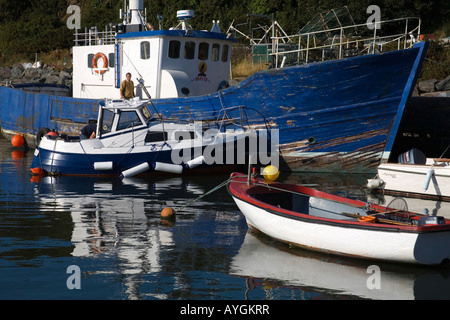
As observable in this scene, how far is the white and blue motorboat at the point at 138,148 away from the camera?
17.1m

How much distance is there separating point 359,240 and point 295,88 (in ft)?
27.6

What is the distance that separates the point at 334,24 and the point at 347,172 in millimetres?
5610

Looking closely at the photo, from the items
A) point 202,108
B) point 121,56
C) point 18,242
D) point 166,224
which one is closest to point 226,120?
point 202,108

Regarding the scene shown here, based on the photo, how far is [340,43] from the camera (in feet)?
55.7

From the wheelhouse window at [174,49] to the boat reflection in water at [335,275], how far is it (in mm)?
10705

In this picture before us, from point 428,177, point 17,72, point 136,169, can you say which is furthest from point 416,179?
point 17,72

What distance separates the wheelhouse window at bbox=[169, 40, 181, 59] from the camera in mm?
19891

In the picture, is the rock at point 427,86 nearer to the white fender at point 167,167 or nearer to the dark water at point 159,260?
the white fender at point 167,167

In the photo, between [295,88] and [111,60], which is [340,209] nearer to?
[295,88]

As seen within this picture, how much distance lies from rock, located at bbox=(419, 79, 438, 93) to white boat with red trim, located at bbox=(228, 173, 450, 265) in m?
14.1

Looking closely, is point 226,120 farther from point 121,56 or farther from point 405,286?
point 405,286

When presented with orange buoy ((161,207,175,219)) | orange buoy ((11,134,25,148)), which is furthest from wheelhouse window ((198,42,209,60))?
orange buoy ((161,207,175,219))

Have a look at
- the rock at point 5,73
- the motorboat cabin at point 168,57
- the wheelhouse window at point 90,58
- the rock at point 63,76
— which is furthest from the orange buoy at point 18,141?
the rock at point 5,73

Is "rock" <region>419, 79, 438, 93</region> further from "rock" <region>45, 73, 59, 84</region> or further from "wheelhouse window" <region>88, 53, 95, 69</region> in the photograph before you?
"rock" <region>45, 73, 59, 84</region>
